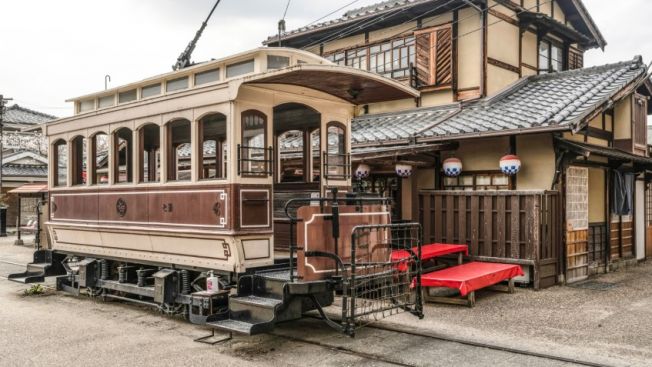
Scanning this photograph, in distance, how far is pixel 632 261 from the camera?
13.5 metres

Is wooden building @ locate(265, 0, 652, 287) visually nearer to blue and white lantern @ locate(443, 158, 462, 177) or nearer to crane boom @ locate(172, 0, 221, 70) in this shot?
blue and white lantern @ locate(443, 158, 462, 177)

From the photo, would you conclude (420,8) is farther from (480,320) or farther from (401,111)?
(480,320)

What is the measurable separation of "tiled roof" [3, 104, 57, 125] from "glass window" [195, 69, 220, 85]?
3002 centimetres

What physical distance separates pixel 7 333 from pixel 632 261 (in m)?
13.0

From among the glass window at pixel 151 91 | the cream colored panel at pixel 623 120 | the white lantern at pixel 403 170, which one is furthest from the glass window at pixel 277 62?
the cream colored panel at pixel 623 120

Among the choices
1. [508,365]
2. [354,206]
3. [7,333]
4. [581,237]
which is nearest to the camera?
[508,365]

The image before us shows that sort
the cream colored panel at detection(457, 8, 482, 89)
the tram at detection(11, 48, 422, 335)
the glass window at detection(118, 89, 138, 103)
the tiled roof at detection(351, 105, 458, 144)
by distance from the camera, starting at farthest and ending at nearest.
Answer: the cream colored panel at detection(457, 8, 482, 89) < the tiled roof at detection(351, 105, 458, 144) < the glass window at detection(118, 89, 138, 103) < the tram at detection(11, 48, 422, 335)

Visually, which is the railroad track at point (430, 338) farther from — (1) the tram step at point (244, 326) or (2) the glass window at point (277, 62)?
(2) the glass window at point (277, 62)

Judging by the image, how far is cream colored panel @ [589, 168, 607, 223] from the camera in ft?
40.8

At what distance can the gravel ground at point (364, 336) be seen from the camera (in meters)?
5.79

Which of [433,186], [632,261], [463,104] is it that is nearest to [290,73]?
[433,186]

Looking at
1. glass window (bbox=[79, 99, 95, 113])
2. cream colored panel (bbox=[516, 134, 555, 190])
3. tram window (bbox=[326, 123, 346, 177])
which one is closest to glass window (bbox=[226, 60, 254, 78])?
tram window (bbox=[326, 123, 346, 177])

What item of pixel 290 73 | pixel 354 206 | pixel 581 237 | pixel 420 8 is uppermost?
pixel 420 8

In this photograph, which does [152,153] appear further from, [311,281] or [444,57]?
[444,57]
